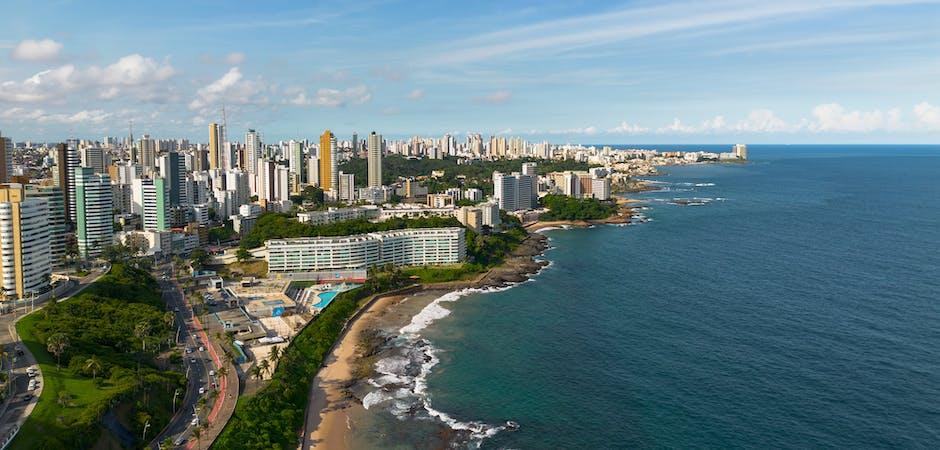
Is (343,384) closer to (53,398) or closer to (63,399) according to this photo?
(63,399)

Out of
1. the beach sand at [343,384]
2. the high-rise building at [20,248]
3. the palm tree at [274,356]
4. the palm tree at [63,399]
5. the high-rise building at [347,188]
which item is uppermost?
the high-rise building at [347,188]

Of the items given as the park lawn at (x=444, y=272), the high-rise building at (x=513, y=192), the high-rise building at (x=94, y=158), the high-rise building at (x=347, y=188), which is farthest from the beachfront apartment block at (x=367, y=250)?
the high-rise building at (x=94, y=158)

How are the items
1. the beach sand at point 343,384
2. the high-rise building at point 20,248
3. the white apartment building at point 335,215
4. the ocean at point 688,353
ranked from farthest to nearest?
the white apartment building at point 335,215
the high-rise building at point 20,248
the beach sand at point 343,384
the ocean at point 688,353

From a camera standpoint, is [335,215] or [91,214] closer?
[91,214]

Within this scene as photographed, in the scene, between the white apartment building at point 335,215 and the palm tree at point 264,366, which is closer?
the palm tree at point 264,366

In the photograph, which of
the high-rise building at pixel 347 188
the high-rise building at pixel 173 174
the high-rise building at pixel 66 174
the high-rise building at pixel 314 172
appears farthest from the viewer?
the high-rise building at pixel 314 172

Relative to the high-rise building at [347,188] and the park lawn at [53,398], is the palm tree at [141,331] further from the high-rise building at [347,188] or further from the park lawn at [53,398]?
the high-rise building at [347,188]

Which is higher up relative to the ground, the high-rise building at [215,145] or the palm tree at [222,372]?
the high-rise building at [215,145]

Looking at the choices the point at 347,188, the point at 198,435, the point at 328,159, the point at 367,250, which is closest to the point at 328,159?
the point at 328,159
